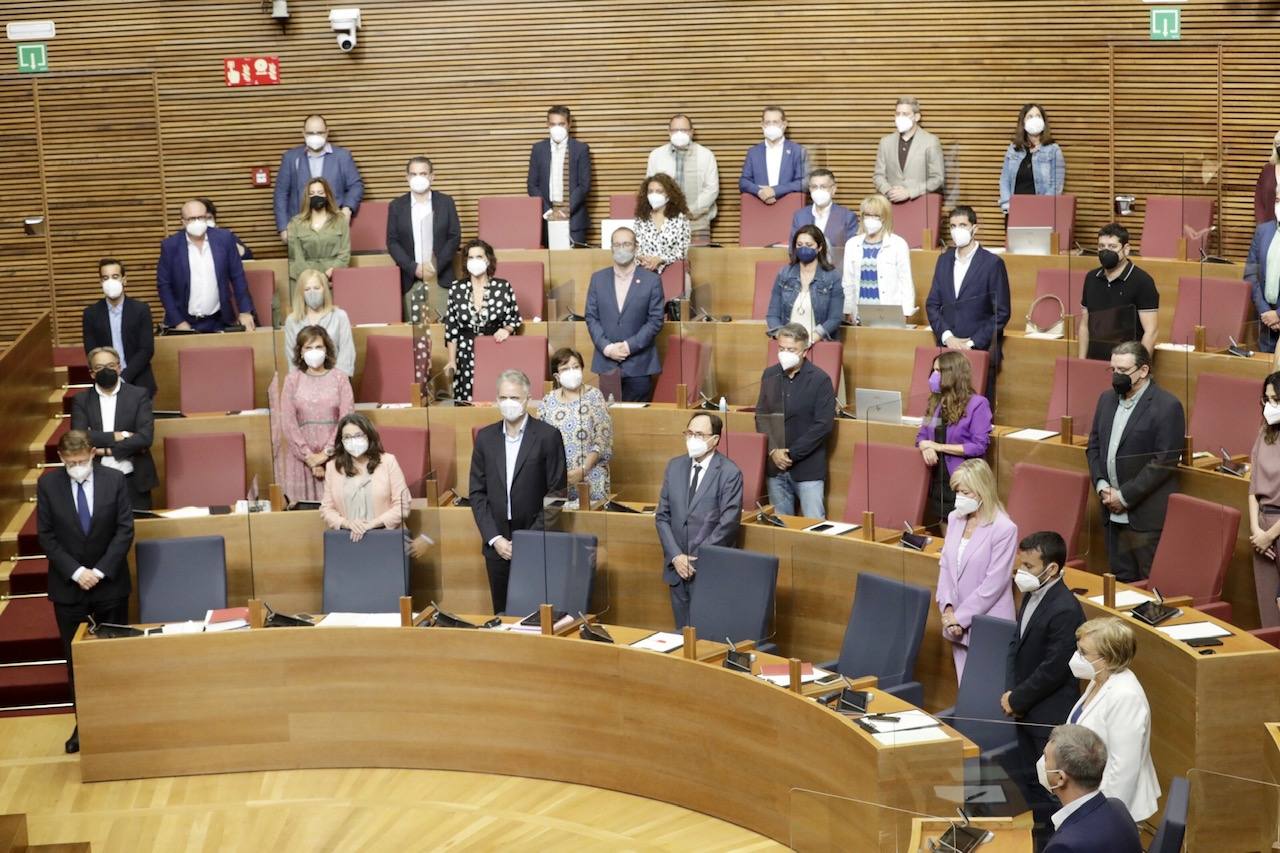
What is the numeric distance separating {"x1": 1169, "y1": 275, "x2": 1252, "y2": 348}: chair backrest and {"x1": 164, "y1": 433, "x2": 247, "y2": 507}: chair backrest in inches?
183

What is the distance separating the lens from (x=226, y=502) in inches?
312

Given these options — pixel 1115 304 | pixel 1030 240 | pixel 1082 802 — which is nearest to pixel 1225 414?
pixel 1115 304

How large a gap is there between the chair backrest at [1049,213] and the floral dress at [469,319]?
304 cm

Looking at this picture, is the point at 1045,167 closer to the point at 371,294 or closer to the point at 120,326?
the point at 371,294

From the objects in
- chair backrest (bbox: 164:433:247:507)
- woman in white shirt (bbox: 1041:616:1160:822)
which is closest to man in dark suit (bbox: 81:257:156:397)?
chair backrest (bbox: 164:433:247:507)

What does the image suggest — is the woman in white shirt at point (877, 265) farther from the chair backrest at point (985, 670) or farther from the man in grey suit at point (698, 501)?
the chair backrest at point (985, 670)

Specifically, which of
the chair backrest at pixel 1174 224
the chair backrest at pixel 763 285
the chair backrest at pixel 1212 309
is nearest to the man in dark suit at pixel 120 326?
the chair backrest at pixel 763 285

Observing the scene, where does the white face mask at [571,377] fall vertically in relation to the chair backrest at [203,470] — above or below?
above

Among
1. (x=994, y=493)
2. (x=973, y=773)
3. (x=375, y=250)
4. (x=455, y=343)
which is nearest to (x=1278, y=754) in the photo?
(x=973, y=773)

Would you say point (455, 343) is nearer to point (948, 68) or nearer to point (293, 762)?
point (293, 762)

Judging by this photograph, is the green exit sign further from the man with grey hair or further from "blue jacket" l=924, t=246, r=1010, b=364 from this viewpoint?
the man with grey hair

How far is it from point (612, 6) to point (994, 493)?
19.3ft

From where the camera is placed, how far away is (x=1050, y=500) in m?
6.54

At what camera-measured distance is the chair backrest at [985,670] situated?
5.43 meters
